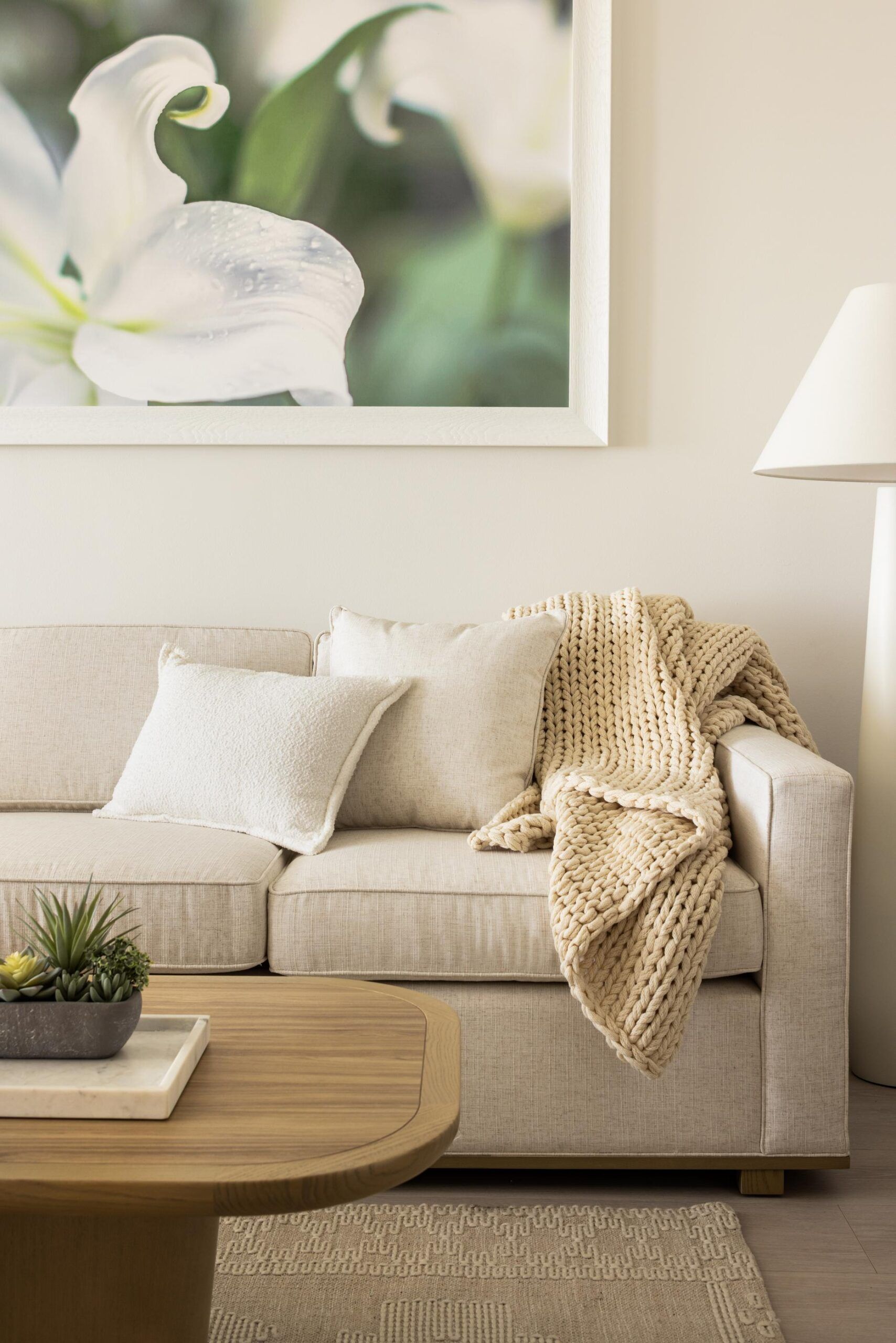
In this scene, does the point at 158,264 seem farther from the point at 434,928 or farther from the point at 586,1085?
the point at 586,1085

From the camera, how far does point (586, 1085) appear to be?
1.71 meters

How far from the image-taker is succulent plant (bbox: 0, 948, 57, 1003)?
1.09 meters

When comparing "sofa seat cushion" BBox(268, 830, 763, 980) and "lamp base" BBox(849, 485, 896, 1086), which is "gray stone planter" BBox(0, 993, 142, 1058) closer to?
"sofa seat cushion" BBox(268, 830, 763, 980)

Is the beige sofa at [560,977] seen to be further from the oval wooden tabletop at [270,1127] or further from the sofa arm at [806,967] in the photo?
the oval wooden tabletop at [270,1127]

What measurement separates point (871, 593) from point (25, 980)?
68.5 inches

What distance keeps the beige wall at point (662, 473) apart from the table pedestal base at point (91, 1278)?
169cm

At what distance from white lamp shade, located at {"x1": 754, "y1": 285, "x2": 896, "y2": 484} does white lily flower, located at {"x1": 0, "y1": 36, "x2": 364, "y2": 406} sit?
40.1 inches

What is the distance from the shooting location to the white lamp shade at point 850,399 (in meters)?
2.05

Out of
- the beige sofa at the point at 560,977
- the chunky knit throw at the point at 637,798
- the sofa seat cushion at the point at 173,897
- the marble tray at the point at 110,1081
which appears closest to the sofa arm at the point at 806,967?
the beige sofa at the point at 560,977

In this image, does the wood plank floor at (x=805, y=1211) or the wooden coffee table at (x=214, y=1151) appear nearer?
the wooden coffee table at (x=214, y=1151)

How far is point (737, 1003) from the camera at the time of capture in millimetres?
1723

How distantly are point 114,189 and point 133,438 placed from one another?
22.0 inches

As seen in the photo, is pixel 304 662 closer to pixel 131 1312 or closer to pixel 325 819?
pixel 325 819

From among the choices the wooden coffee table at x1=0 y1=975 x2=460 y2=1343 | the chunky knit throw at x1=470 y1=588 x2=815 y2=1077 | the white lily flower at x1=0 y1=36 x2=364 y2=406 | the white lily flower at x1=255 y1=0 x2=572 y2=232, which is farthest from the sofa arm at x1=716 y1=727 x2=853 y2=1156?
the white lily flower at x1=255 y1=0 x2=572 y2=232
